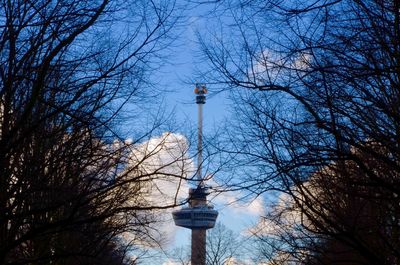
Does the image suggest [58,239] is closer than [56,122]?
No

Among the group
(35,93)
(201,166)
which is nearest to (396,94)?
(201,166)

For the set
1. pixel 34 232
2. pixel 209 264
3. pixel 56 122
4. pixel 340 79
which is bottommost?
pixel 34 232

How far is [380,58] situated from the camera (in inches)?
330

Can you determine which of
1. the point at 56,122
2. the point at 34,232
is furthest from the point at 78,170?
the point at 34,232

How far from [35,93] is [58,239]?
7652 mm

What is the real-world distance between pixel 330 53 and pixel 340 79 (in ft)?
1.15

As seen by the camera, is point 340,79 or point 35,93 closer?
point 35,93

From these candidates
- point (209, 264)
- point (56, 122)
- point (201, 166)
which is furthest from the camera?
point (209, 264)

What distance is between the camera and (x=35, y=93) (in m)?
7.16

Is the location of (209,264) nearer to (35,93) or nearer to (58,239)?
(58,239)

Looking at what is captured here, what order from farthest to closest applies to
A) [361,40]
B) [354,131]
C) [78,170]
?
[78,170]
[354,131]
[361,40]

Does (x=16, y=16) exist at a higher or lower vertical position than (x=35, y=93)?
higher

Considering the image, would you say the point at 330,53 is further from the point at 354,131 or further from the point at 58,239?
the point at 58,239

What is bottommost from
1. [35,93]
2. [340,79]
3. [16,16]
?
[35,93]
